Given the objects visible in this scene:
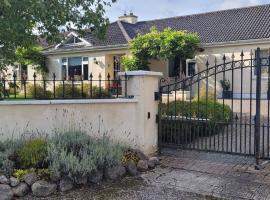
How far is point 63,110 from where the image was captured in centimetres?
717

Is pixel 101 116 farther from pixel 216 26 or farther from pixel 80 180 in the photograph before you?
pixel 216 26

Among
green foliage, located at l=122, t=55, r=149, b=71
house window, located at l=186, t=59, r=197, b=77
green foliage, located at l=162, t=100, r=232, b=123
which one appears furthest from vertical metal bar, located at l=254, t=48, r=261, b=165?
house window, located at l=186, t=59, r=197, b=77

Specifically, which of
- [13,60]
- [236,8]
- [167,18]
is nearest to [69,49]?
[167,18]

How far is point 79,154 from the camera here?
6188 millimetres

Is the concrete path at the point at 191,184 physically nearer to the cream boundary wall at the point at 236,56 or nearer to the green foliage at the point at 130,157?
the green foliage at the point at 130,157

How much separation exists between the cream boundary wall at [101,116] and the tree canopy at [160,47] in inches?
475

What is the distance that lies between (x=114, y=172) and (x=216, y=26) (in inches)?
729

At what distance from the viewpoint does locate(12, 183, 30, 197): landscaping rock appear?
558cm

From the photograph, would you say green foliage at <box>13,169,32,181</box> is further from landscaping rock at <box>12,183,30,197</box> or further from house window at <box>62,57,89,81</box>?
house window at <box>62,57,89,81</box>

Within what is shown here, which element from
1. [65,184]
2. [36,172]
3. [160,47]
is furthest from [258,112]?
[160,47]

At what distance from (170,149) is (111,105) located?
6.81 ft

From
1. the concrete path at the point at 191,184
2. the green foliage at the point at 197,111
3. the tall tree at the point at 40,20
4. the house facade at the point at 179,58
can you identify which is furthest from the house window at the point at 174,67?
the concrete path at the point at 191,184

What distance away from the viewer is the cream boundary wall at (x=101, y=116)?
6.92 meters

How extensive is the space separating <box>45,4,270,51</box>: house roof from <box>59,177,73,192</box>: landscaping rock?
13.6 m
